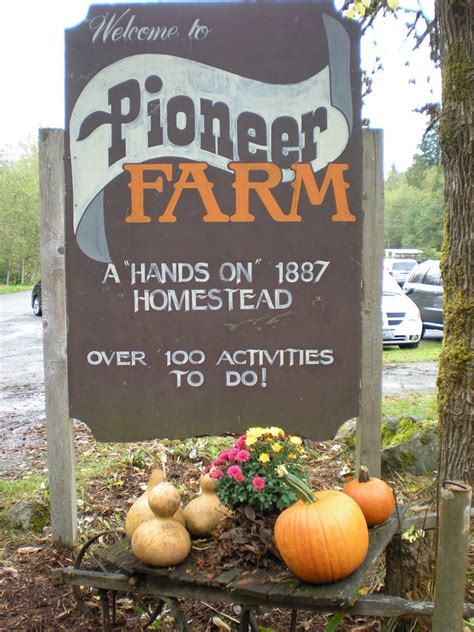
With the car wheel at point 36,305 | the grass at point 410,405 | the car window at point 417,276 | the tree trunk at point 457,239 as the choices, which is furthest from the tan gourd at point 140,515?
the car wheel at point 36,305

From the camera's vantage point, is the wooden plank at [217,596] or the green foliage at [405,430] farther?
the green foliage at [405,430]

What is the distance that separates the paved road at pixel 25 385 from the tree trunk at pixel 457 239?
395 cm

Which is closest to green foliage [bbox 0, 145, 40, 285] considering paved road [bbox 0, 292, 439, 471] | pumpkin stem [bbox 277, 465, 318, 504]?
paved road [bbox 0, 292, 439, 471]

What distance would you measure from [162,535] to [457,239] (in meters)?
2.21

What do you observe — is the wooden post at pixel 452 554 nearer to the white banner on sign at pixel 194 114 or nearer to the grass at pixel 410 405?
the white banner on sign at pixel 194 114

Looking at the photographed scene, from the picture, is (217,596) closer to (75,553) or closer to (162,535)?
(162,535)

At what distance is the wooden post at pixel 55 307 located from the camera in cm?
327

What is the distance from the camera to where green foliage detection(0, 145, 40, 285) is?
48.7m

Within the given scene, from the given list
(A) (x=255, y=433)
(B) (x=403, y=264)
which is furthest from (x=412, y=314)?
(B) (x=403, y=264)

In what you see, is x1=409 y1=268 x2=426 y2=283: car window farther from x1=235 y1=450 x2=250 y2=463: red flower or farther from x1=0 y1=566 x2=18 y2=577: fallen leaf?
x1=235 y1=450 x2=250 y2=463: red flower

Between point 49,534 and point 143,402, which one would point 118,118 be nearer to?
point 143,402

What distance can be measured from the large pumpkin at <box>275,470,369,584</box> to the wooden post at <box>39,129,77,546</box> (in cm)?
156

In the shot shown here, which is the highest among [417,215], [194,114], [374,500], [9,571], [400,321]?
[417,215]

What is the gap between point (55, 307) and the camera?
3303 mm
